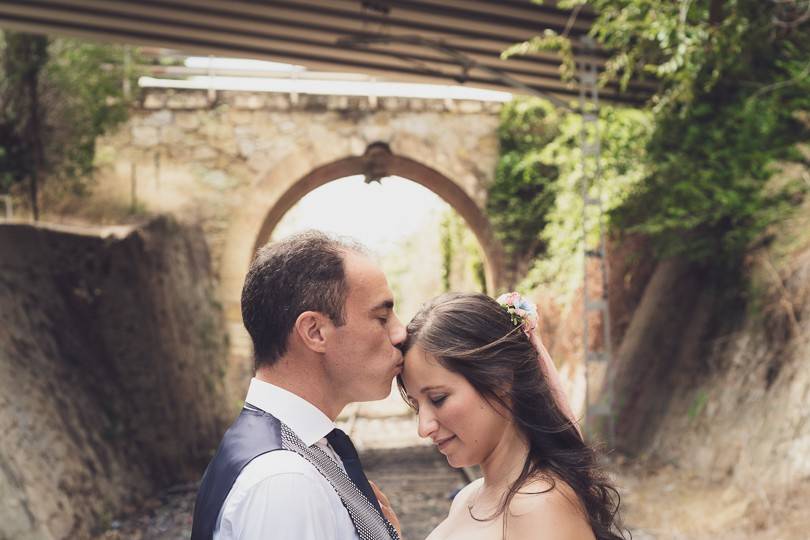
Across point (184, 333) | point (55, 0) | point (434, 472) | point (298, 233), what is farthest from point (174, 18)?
point (298, 233)

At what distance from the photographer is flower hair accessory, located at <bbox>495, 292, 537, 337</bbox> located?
8.18 ft

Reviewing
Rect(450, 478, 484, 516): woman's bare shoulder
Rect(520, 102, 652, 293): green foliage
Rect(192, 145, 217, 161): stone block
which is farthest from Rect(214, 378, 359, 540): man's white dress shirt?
Rect(192, 145, 217, 161): stone block

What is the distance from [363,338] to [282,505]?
0.53 metres

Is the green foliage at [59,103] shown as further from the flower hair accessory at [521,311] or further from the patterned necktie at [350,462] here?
the patterned necktie at [350,462]

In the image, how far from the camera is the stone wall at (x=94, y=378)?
251 inches

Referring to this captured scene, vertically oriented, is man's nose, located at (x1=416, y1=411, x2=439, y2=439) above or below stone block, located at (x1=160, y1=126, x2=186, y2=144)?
below

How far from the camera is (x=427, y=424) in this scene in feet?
7.45

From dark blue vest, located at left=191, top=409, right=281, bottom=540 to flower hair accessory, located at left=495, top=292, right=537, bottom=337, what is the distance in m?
0.84

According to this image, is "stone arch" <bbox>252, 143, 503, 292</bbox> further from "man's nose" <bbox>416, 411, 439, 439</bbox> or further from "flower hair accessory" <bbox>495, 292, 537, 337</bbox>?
"man's nose" <bbox>416, 411, 439, 439</bbox>

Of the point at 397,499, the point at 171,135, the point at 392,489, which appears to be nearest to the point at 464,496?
the point at 397,499

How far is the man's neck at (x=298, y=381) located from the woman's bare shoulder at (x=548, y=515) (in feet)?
1.71

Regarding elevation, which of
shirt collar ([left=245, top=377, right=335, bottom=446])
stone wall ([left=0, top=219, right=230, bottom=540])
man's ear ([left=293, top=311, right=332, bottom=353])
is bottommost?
stone wall ([left=0, top=219, right=230, bottom=540])

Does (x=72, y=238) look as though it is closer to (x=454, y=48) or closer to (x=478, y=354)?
(x=454, y=48)

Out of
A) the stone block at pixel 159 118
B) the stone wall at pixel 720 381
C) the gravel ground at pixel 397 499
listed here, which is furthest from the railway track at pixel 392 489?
the stone block at pixel 159 118
